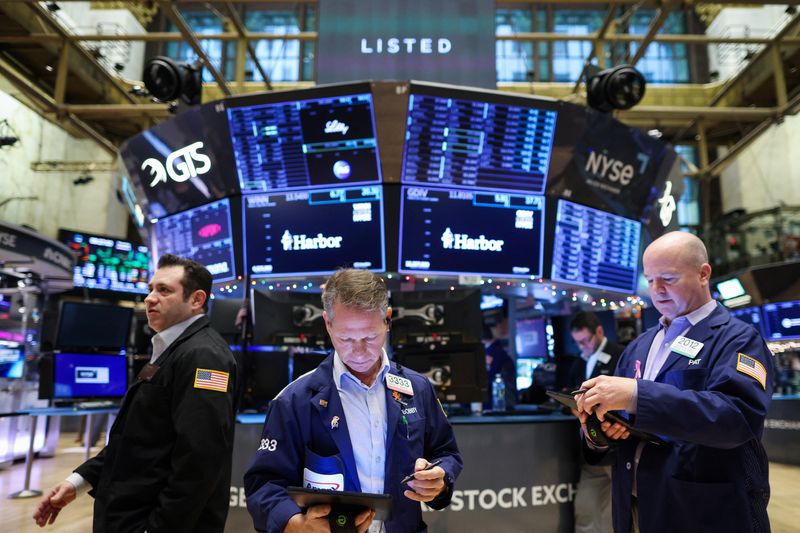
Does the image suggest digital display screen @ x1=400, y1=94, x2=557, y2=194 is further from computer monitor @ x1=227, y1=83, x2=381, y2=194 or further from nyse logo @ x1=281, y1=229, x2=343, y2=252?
nyse logo @ x1=281, y1=229, x2=343, y2=252

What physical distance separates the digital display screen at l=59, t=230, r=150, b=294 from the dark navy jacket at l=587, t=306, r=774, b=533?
12902 mm

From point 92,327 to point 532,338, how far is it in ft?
15.4

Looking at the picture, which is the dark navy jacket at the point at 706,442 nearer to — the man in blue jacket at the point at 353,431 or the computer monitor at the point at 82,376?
the man in blue jacket at the point at 353,431

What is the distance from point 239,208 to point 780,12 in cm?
1416

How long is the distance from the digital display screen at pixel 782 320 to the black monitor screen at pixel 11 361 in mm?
12226

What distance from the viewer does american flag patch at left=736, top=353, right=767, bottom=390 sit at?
1.77m

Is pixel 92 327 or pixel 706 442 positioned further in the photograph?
pixel 92 327

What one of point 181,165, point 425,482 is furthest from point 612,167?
point 425,482

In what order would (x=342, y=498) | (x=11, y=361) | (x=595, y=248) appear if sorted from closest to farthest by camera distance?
1. (x=342, y=498)
2. (x=595, y=248)
3. (x=11, y=361)

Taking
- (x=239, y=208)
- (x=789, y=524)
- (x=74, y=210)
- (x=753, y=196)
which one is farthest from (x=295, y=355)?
(x=753, y=196)

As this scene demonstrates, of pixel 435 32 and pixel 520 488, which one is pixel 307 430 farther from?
pixel 435 32

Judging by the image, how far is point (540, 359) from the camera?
22.7 ft

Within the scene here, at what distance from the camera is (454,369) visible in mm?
3920

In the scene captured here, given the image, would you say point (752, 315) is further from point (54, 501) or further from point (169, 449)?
point (54, 501)
